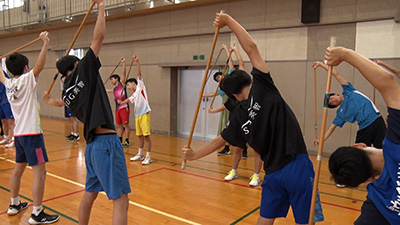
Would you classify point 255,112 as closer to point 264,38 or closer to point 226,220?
point 226,220

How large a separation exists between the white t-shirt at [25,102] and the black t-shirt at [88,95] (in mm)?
1083

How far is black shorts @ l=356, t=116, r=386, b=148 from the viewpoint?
A: 4137 mm

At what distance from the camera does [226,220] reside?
11.4 feet

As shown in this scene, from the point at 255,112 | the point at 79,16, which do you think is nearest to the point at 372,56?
the point at 255,112

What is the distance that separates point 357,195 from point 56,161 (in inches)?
214

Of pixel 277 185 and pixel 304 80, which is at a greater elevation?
pixel 304 80

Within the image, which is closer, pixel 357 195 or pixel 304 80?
pixel 357 195

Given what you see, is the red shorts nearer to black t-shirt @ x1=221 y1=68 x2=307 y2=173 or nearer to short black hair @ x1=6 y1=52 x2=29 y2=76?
short black hair @ x1=6 y1=52 x2=29 y2=76

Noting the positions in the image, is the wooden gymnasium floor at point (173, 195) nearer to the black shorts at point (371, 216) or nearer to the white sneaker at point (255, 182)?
the white sneaker at point (255, 182)

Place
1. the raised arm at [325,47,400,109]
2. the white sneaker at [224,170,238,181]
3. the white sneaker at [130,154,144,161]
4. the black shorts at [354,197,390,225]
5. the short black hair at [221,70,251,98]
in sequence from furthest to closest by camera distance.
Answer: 1. the white sneaker at [130,154,144,161]
2. the white sneaker at [224,170,238,181]
3. the short black hair at [221,70,251,98]
4. the black shorts at [354,197,390,225]
5. the raised arm at [325,47,400,109]

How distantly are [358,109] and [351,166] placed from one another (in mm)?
2924

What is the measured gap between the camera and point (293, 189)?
81.9 inches

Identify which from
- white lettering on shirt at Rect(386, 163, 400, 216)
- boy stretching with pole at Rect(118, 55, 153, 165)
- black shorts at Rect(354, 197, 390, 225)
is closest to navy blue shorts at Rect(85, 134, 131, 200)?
black shorts at Rect(354, 197, 390, 225)

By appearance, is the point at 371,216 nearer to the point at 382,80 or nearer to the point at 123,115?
the point at 382,80
